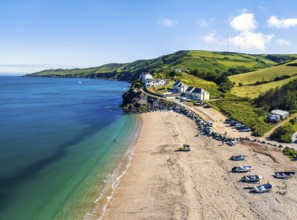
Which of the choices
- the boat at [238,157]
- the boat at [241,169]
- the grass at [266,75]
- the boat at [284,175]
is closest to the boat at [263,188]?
the boat at [284,175]

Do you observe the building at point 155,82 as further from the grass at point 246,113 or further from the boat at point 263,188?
the boat at point 263,188

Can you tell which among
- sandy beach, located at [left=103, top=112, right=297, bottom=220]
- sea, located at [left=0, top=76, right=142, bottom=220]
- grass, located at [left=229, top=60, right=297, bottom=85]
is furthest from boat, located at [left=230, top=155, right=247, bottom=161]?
grass, located at [left=229, top=60, right=297, bottom=85]

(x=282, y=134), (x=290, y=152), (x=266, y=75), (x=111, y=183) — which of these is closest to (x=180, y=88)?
(x=266, y=75)

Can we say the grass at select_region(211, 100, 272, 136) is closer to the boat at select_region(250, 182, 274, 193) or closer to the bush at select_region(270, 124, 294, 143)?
the bush at select_region(270, 124, 294, 143)

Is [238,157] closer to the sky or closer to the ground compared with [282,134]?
closer to the ground

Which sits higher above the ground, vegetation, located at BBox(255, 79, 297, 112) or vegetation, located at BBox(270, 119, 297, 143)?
vegetation, located at BBox(255, 79, 297, 112)

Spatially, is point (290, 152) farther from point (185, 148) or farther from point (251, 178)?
point (185, 148)
